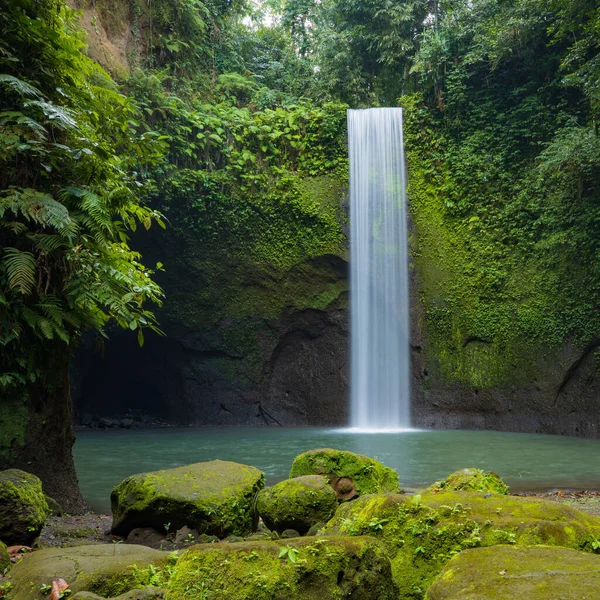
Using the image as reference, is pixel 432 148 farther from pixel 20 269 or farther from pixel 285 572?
pixel 285 572

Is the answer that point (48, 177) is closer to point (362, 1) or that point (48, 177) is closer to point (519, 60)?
point (519, 60)

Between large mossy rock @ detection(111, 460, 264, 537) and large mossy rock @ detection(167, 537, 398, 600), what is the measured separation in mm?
2359

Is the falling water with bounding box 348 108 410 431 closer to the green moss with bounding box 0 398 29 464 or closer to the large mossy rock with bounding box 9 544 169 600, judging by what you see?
the green moss with bounding box 0 398 29 464

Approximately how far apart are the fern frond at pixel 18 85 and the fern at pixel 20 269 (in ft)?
4.55

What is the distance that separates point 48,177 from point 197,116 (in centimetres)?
1055

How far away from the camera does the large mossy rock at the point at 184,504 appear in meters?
4.60

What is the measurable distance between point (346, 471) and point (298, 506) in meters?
1.02

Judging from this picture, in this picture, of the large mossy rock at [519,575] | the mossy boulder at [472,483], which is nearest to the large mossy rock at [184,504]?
the mossy boulder at [472,483]

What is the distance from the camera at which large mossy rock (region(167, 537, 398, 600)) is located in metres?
2.18

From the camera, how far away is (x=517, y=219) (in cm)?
1523

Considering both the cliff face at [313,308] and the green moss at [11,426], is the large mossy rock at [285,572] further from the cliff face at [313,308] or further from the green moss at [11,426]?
the cliff face at [313,308]

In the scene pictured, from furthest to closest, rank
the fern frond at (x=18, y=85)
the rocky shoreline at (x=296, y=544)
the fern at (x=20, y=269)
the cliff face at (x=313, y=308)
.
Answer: the cliff face at (x=313, y=308) → the fern frond at (x=18, y=85) → the fern at (x=20, y=269) → the rocky shoreline at (x=296, y=544)

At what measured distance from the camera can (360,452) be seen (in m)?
10.3

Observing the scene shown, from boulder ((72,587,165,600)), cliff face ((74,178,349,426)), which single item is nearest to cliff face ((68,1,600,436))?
cliff face ((74,178,349,426))
